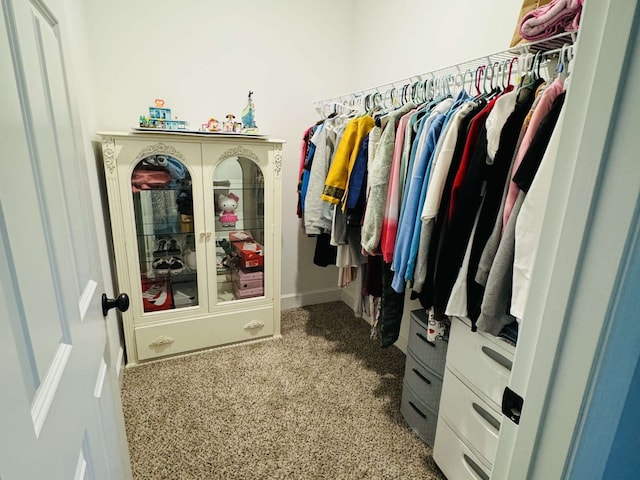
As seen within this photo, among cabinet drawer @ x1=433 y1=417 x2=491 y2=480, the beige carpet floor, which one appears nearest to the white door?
the beige carpet floor

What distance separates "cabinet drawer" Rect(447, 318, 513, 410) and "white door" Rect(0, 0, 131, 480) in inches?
47.0

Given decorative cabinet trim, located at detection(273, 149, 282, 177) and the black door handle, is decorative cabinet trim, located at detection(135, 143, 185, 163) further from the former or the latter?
the black door handle

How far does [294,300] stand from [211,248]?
3.53 ft

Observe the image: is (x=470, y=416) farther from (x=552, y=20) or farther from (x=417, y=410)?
(x=552, y=20)

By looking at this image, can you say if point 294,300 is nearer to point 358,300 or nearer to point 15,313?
Result: point 358,300

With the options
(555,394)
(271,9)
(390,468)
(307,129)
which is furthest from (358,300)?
(271,9)

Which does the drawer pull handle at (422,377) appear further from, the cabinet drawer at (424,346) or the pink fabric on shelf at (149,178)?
the pink fabric on shelf at (149,178)

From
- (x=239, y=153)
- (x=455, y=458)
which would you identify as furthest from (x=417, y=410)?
(x=239, y=153)

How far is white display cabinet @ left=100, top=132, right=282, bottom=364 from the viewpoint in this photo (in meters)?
1.93

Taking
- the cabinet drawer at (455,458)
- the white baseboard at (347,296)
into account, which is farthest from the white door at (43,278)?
the white baseboard at (347,296)

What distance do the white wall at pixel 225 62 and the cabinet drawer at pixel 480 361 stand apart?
69.2 inches

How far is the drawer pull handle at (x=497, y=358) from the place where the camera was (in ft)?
3.71

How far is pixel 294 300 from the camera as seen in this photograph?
300 cm

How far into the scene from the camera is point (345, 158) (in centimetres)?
186
